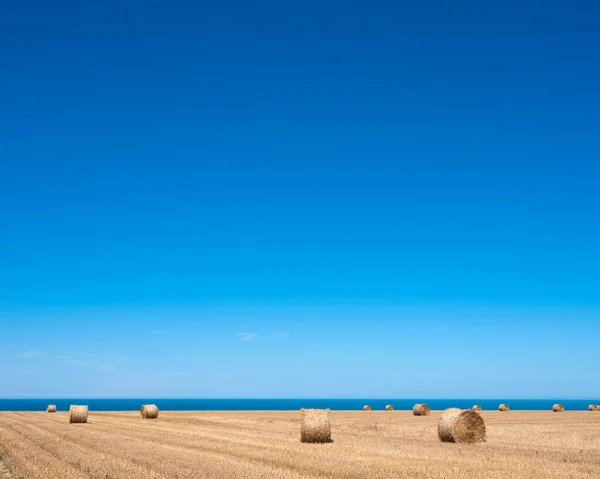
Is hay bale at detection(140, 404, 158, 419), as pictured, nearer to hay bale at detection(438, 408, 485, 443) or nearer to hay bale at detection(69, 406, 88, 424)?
hay bale at detection(69, 406, 88, 424)

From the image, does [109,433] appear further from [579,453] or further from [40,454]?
[579,453]

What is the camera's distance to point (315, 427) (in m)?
24.4

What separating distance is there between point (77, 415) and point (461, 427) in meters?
23.6

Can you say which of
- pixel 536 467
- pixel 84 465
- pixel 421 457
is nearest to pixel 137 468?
pixel 84 465

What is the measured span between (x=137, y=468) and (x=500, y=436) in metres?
18.5

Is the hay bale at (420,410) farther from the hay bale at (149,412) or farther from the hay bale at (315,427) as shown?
the hay bale at (315,427)

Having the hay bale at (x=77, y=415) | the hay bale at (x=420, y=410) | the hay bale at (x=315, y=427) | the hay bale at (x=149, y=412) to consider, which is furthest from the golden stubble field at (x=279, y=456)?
the hay bale at (x=420, y=410)

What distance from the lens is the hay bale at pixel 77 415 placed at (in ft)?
123

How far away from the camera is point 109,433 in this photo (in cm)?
2830

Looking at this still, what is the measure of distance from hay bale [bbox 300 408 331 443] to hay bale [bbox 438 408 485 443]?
4914 millimetres

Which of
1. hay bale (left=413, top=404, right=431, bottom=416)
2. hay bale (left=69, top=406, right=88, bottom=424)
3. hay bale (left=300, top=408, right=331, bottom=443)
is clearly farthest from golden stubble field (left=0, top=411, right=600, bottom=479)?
hay bale (left=413, top=404, right=431, bottom=416)

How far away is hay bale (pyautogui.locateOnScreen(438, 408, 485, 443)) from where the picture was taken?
25.3 metres

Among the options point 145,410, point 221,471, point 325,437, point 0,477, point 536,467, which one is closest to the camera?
point 0,477

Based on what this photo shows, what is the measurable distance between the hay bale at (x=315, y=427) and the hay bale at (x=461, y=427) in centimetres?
491
